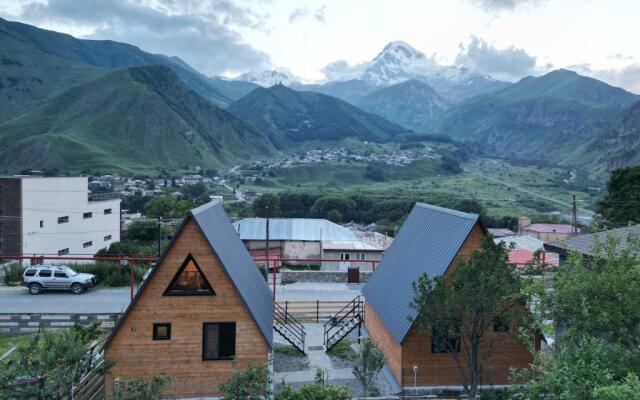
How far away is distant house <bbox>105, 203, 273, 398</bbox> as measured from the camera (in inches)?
653

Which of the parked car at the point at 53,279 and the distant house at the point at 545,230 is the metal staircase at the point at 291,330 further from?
the distant house at the point at 545,230

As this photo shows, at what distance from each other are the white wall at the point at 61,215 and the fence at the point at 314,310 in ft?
124

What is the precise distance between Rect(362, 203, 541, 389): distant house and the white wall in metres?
47.8

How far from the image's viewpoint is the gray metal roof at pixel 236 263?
17.1 m

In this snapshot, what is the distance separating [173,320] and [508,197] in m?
150

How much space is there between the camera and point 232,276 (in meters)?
17.1

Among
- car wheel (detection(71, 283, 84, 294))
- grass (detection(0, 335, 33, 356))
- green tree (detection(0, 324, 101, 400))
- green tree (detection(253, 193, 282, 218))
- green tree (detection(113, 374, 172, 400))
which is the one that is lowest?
grass (detection(0, 335, 33, 356))

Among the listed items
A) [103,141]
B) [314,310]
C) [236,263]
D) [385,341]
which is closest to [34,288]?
[314,310]

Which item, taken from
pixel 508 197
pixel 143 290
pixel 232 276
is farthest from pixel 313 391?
pixel 508 197

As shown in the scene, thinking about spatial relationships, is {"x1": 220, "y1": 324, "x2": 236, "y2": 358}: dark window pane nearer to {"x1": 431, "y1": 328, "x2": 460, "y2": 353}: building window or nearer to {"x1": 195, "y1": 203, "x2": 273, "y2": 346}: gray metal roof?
{"x1": 195, "y1": 203, "x2": 273, "y2": 346}: gray metal roof

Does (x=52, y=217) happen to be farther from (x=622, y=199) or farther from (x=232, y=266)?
(x=622, y=199)

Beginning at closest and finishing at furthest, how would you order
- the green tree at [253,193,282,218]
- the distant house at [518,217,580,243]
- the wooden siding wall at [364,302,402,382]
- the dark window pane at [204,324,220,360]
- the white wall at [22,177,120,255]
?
the dark window pane at [204,324,220,360] → the wooden siding wall at [364,302,402,382] → the white wall at [22,177,120,255] → the distant house at [518,217,580,243] → the green tree at [253,193,282,218]

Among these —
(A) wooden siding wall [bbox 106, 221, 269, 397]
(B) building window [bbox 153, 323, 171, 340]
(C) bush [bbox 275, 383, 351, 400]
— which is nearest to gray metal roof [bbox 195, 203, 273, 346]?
(A) wooden siding wall [bbox 106, 221, 269, 397]

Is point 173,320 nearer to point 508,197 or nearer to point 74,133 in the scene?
point 508,197
